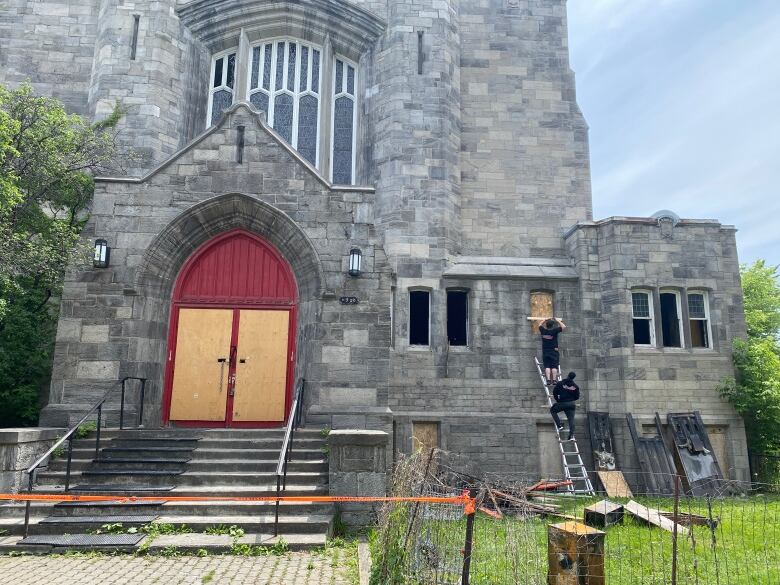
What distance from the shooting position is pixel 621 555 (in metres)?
6.42

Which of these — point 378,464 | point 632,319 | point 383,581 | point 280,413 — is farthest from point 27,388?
point 632,319

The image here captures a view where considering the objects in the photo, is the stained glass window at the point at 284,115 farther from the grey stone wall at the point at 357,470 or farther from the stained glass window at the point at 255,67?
the grey stone wall at the point at 357,470

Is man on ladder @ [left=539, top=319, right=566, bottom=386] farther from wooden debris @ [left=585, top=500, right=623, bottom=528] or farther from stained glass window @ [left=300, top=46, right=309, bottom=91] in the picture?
stained glass window @ [left=300, top=46, right=309, bottom=91]

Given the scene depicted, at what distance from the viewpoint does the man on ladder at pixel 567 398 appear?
12.8 m

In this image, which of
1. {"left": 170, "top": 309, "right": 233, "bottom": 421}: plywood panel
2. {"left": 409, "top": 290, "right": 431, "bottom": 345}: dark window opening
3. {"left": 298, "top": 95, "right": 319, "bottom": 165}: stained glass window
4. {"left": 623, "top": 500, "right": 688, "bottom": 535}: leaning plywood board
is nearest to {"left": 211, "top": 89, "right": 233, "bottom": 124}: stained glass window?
{"left": 298, "top": 95, "right": 319, "bottom": 165}: stained glass window

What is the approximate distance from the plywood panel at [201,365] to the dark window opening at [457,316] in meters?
5.68

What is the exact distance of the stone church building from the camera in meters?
10.7

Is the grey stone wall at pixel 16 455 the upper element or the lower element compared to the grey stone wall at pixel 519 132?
lower

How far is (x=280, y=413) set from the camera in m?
11.1

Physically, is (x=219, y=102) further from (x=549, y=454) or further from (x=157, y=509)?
(x=549, y=454)

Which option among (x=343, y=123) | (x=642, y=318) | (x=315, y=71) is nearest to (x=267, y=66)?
(x=315, y=71)

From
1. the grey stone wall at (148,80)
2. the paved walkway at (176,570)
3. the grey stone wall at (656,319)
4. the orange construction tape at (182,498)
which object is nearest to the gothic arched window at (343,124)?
the grey stone wall at (148,80)

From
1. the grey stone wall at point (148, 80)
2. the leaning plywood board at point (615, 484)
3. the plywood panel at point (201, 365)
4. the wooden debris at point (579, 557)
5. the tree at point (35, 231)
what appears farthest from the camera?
the grey stone wall at point (148, 80)

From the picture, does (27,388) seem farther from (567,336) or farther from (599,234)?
(599,234)
